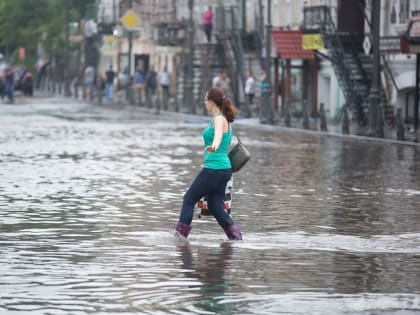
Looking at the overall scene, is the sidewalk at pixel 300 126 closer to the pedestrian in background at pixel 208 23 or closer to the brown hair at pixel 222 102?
the pedestrian in background at pixel 208 23

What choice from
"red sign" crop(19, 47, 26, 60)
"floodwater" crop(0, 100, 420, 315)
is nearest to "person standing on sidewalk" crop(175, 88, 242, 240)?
"floodwater" crop(0, 100, 420, 315)

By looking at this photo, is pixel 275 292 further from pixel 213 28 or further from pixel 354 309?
pixel 213 28

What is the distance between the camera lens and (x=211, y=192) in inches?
632

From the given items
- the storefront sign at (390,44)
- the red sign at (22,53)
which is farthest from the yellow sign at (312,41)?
the red sign at (22,53)

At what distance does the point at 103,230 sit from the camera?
17.2m

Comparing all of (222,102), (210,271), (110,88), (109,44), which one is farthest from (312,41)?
(210,271)

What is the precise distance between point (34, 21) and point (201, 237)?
102 metres

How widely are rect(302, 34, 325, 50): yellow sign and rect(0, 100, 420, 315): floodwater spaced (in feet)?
71.6

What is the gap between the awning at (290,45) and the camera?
6072cm

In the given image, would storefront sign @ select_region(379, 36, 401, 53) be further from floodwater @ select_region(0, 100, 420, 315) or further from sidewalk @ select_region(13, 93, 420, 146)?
floodwater @ select_region(0, 100, 420, 315)

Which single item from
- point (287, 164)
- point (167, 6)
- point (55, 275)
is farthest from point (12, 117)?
point (55, 275)

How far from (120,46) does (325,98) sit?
39.6m

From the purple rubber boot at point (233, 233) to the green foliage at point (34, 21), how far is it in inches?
3540

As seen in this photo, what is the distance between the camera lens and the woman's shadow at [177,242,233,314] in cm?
1170
